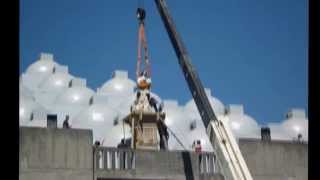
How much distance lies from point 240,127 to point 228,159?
57.8 ft

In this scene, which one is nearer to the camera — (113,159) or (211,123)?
(211,123)

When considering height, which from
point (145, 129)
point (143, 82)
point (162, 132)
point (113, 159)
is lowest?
point (113, 159)

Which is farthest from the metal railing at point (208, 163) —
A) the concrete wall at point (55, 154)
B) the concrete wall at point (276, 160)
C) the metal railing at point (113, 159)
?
the concrete wall at point (55, 154)

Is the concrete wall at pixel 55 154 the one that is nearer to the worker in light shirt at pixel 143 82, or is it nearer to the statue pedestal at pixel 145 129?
the statue pedestal at pixel 145 129

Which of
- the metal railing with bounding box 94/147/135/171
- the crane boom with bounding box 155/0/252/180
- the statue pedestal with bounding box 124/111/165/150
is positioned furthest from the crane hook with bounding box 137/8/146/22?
the metal railing with bounding box 94/147/135/171

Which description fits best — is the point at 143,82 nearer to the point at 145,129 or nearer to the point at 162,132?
the point at 145,129

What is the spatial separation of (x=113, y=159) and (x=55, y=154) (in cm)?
227

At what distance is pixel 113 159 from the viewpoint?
26.6 m

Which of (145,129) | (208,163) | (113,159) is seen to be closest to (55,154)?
(113,159)
